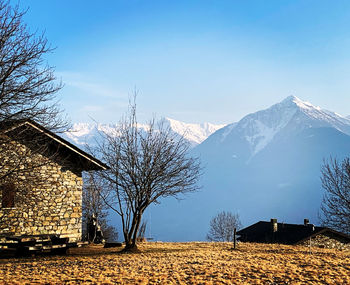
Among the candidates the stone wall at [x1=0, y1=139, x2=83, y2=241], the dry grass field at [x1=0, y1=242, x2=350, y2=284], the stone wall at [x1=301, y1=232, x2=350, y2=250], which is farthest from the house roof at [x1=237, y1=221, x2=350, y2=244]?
the dry grass field at [x1=0, y1=242, x2=350, y2=284]

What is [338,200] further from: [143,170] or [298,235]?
[298,235]

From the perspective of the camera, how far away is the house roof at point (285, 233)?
35.5 m

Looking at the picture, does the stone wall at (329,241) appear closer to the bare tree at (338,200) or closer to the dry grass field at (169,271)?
the bare tree at (338,200)

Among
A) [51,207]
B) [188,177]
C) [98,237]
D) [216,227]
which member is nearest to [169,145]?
[188,177]

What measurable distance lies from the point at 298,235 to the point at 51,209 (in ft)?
89.6

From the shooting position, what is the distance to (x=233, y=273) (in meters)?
9.52

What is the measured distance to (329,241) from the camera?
117 feet

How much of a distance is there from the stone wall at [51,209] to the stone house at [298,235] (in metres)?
22.2

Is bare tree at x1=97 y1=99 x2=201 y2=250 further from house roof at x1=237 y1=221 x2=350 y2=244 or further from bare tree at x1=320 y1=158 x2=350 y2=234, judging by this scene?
house roof at x1=237 y1=221 x2=350 y2=244

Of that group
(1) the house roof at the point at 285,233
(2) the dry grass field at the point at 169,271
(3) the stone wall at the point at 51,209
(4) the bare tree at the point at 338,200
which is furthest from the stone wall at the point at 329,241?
(2) the dry grass field at the point at 169,271

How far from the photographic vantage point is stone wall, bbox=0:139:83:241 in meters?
16.1

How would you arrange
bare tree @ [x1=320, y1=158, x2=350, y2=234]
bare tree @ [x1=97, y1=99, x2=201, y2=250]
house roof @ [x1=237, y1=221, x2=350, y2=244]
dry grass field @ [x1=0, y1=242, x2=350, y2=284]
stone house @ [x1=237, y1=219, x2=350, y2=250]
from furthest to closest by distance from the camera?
1. house roof @ [x1=237, y1=221, x2=350, y2=244]
2. stone house @ [x1=237, y1=219, x2=350, y2=250]
3. bare tree @ [x1=320, y1=158, x2=350, y2=234]
4. bare tree @ [x1=97, y1=99, x2=201, y2=250]
5. dry grass field @ [x1=0, y1=242, x2=350, y2=284]

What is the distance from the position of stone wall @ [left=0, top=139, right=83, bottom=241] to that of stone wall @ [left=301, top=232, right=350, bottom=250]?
81.6 ft

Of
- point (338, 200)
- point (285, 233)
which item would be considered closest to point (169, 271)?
point (338, 200)
